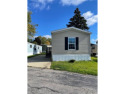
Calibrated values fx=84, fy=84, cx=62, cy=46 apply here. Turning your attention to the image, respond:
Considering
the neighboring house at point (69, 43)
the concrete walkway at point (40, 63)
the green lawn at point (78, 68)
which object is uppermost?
the neighboring house at point (69, 43)

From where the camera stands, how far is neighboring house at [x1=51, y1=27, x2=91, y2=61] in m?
7.84

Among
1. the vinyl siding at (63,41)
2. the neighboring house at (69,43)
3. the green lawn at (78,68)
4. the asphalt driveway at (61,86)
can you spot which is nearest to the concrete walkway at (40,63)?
the green lawn at (78,68)

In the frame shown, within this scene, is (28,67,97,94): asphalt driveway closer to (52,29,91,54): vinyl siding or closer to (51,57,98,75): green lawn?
(51,57,98,75): green lawn

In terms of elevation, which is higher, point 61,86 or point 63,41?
point 63,41

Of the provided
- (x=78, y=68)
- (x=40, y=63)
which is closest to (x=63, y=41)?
(x=40, y=63)

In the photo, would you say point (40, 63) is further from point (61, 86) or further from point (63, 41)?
point (61, 86)

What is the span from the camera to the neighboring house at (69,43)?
7.84 meters

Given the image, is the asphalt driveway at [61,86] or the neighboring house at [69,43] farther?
the neighboring house at [69,43]

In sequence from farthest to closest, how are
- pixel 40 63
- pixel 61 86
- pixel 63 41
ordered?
pixel 63 41 → pixel 40 63 → pixel 61 86

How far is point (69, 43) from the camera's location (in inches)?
310

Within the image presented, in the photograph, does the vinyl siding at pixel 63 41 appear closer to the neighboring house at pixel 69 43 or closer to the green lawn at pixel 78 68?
the neighboring house at pixel 69 43
